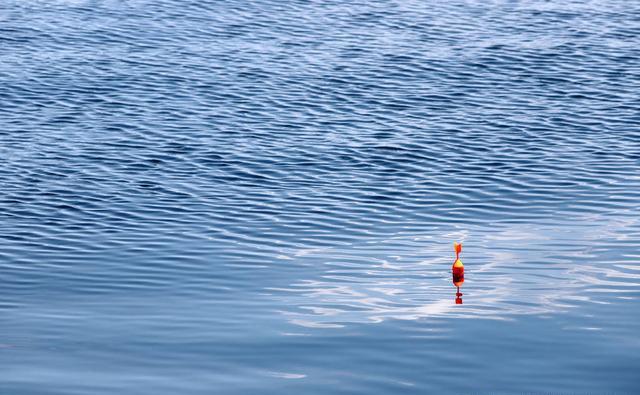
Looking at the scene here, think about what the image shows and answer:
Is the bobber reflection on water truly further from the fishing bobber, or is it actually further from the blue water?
the blue water

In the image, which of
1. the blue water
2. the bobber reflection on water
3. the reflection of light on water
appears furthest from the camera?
the bobber reflection on water

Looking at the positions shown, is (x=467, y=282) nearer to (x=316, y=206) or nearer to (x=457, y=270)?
(x=457, y=270)

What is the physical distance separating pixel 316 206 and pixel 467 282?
7609mm

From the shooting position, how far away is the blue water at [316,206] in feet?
79.9

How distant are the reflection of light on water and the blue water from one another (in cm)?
8

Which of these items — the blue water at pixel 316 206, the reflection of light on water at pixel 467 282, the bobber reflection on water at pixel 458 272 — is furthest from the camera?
the bobber reflection on water at pixel 458 272

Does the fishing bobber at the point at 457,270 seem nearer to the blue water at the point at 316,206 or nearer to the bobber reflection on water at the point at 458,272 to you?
the bobber reflection on water at the point at 458,272

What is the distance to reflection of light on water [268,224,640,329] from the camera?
26750mm

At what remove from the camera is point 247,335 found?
2527 cm

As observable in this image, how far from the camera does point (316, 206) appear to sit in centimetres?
3494

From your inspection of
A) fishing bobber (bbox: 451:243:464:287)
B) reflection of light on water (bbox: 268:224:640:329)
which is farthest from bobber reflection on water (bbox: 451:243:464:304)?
reflection of light on water (bbox: 268:224:640:329)

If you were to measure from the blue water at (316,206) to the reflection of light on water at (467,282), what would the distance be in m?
0.08

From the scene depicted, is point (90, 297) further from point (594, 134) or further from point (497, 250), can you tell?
point (594, 134)

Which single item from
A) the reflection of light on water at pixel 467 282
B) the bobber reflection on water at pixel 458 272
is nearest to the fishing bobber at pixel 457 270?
the bobber reflection on water at pixel 458 272
